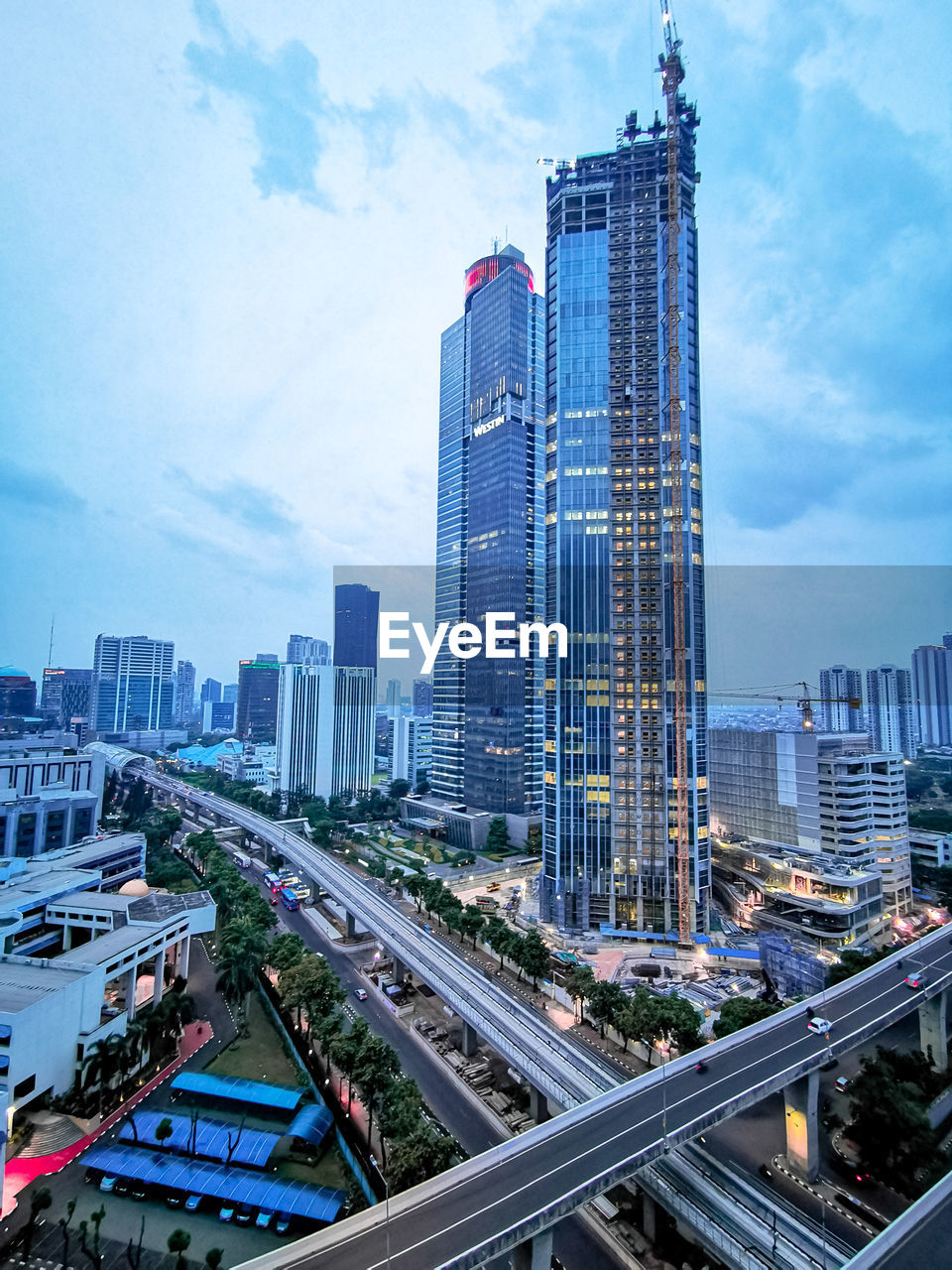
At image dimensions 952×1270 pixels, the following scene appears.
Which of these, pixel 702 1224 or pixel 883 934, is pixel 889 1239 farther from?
pixel 883 934

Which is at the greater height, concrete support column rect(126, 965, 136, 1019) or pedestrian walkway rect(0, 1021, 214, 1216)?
concrete support column rect(126, 965, 136, 1019)

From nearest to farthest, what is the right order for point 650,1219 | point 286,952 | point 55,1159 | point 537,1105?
point 650,1219 < point 55,1159 < point 537,1105 < point 286,952

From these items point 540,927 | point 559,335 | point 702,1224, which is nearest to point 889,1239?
point 702,1224

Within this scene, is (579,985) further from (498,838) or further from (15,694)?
(15,694)

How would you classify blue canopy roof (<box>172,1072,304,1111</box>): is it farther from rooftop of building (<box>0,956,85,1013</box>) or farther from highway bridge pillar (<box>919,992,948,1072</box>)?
highway bridge pillar (<box>919,992,948,1072</box>)

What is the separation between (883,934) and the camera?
6266cm

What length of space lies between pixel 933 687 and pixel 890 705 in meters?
12.7

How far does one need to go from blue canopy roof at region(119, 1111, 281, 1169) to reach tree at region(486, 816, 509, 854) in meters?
61.6

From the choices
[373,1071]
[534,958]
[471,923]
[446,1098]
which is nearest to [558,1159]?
[373,1071]

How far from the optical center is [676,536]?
63750mm

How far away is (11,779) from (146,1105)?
5675cm

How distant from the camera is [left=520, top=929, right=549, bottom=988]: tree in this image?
48719mm

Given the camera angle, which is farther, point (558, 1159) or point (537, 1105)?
point (537, 1105)

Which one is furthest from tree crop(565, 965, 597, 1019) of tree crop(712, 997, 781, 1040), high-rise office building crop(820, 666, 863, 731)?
high-rise office building crop(820, 666, 863, 731)
